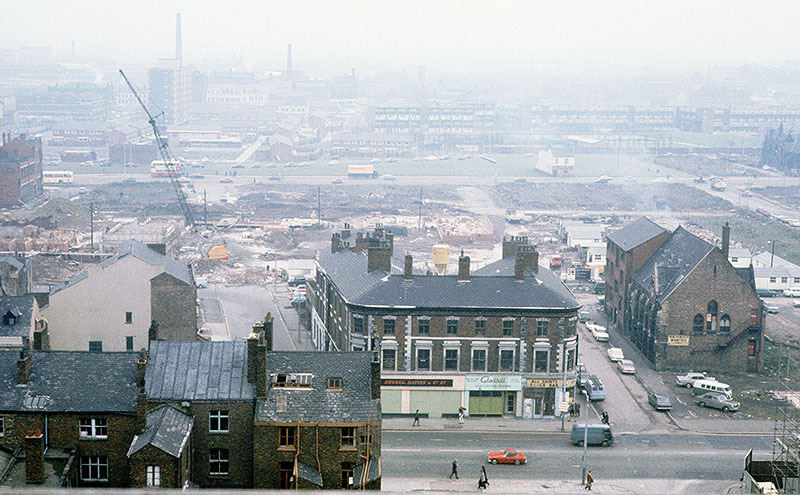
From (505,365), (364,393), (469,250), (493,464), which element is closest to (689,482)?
(493,464)

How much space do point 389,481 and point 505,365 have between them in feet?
55.7

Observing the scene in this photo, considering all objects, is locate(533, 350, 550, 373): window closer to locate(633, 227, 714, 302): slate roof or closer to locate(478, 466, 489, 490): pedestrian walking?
locate(478, 466, 489, 490): pedestrian walking

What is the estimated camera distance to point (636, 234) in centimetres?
10450

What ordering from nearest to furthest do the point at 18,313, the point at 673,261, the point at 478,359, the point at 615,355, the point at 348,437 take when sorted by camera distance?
the point at 348,437
the point at 18,313
the point at 478,359
the point at 615,355
the point at 673,261

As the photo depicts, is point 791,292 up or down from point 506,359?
down

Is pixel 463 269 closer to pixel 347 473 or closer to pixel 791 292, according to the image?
pixel 347 473

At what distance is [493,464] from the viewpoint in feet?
223

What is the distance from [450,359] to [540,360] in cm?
645

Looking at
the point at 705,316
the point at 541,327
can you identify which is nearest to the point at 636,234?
the point at 705,316

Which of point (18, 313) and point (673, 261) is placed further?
point (673, 261)

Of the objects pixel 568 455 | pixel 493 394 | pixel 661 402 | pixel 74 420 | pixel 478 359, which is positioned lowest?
pixel 568 455

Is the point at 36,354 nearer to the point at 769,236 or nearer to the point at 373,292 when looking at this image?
the point at 373,292

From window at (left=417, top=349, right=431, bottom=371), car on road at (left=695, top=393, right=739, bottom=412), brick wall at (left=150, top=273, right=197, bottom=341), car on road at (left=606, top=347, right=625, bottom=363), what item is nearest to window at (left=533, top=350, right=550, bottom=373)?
window at (left=417, top=349, right=431, bottom=371)

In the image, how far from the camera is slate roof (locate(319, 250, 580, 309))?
77875 millimetres
